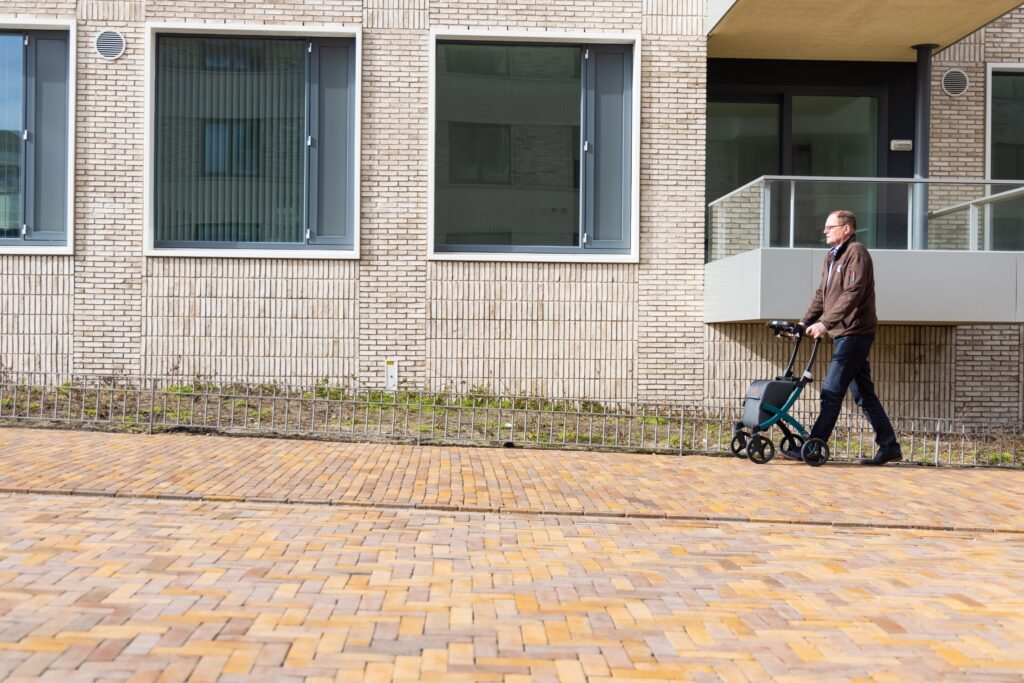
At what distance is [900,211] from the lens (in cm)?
1220

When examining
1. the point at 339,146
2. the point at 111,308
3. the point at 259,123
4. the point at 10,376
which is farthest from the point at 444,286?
the point at 10,376

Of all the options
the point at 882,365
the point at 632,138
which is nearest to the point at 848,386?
the point at 882,365

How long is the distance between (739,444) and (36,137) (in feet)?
30.6

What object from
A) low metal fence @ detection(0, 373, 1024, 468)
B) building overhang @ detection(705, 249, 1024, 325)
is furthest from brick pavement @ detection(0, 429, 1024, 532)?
building overhang @ detection(705, 249, 1024, 325)

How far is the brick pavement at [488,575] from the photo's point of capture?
4.13 m

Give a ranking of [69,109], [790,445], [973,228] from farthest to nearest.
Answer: [69,109], [973,228], [790,445]

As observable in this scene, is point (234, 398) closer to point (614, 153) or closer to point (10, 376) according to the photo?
point (10, 376)

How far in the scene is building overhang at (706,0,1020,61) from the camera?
13.0 m

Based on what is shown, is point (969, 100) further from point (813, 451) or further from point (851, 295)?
point (813, 451)

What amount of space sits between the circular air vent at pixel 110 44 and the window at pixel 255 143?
18.3 inches

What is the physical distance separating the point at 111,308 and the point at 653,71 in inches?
285

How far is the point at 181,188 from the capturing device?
13852 millimetres

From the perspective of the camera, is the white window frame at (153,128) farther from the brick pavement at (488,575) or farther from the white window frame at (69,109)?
the brick pavement at (488,575)

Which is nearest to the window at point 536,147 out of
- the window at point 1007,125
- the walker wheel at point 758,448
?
the walker wheel at point 758,448
